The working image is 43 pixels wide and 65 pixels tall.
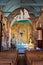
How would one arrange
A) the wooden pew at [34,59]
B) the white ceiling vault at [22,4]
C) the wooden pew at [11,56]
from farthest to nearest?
the white ceiling vault at [22,4] → the wooden pew at [11,56] → the wooden pew at [34,59]

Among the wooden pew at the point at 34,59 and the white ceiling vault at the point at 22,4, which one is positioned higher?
the white ceiling vault at the point at 22,4

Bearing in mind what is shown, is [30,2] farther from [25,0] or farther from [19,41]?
[19,41]

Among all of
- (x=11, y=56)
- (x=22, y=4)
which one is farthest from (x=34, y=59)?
(x=22, y=4)

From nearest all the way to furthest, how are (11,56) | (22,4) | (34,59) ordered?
(34,59), (11,56), (22,4)

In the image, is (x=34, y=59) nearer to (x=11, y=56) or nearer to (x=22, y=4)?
(x=11, y=56)

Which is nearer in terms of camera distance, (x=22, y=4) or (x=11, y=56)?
(x=11, y=56)

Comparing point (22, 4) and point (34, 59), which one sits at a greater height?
point (22, 4)

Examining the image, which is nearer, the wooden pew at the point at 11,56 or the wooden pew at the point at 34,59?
the wooden pew at the point at 34,59

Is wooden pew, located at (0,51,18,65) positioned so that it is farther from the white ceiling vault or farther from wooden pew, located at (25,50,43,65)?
the white ceiling vault

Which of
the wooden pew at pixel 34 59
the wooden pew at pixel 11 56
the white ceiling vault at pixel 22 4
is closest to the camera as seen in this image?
the wooden pew at pixel 34 59

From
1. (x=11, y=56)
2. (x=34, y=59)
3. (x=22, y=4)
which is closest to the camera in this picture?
(x=34, y=59)

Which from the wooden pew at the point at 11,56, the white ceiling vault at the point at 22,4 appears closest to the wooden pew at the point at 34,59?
the wooden pew at the point at 11,56

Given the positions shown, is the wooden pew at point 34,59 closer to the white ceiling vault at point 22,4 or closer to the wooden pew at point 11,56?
the wooden pew at point 11,56

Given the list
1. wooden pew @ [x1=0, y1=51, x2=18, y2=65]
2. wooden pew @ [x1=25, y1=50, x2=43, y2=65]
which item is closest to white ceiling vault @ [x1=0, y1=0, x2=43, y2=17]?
wooden pew @ [x1=0, y1=51, x2=18, y2=65]
